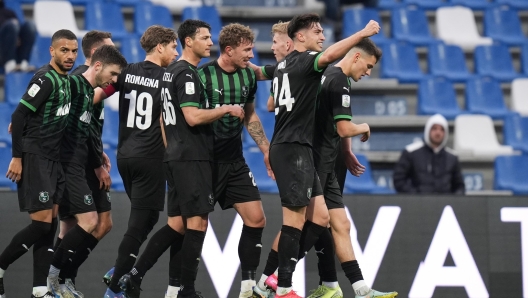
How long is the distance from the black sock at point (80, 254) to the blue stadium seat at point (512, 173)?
227 inches

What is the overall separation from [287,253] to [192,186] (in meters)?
0.87

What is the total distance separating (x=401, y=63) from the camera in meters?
12.5

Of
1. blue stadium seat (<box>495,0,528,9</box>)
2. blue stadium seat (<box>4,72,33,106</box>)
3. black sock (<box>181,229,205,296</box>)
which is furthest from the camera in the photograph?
blue stadium seat (<box>495,0,528,9</box>)

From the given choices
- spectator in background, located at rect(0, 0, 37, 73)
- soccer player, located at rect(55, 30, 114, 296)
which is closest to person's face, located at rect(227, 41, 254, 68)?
soccer player, located at rect(55, 30, 114, 296)

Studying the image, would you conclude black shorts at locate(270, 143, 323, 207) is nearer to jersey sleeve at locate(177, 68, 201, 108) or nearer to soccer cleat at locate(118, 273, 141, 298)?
jersey sleeve at locate(177, 68, 201, 108)

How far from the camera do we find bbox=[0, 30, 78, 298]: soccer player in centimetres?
685

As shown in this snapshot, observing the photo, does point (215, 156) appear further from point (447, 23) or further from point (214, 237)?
point (447, 23)

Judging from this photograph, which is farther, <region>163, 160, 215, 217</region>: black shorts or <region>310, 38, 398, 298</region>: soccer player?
<region>310, 38, 398, 298</region>: soccer player

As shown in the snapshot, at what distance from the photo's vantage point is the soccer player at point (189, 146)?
656cm

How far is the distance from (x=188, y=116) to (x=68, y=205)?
146 centimetres

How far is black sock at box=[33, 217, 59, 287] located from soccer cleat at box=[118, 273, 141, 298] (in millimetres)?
593

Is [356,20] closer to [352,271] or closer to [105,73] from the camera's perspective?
[105,73]

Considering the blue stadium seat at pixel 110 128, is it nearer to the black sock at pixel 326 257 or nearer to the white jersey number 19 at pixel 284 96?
the black sock at pixel 326 257

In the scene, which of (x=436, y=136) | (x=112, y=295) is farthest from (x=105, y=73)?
(x=436, y=136)
